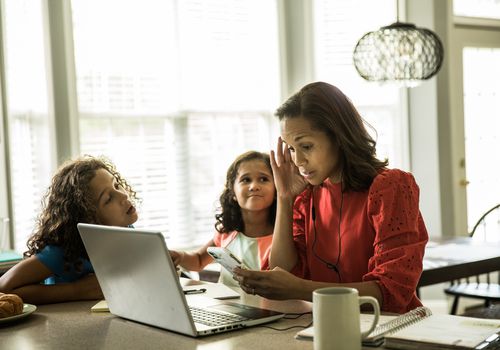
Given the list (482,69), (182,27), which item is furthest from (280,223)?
(482,69)

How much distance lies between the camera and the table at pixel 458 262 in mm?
3025

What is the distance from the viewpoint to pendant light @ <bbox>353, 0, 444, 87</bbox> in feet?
11.3

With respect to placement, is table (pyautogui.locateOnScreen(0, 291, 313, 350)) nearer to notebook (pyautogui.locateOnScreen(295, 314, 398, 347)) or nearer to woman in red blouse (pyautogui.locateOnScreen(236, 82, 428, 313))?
notebook (pyautogui.locateOnScreen(295, 314, 398, 347))

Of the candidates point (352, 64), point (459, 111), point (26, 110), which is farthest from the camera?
point (459, 111)

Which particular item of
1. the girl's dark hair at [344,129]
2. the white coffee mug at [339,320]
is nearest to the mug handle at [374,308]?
the white coffee mug at [339,320]

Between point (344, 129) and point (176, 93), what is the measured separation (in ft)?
8.13

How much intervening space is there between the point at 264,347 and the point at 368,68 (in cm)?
236

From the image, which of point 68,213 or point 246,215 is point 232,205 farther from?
point 68,213

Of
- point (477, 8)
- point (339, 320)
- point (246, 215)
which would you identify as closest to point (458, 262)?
point (246, 215)

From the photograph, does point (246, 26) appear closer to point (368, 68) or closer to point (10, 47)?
point (368, 68)

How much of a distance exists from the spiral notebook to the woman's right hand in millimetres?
681

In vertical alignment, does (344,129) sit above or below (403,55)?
below

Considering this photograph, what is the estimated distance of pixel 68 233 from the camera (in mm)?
2131

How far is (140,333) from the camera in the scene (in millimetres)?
1609
